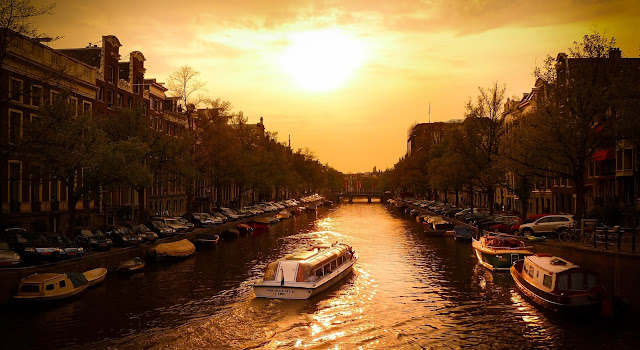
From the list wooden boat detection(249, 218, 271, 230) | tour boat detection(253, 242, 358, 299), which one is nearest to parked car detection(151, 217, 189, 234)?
wooden boat detection(249, 218, 271, 230)

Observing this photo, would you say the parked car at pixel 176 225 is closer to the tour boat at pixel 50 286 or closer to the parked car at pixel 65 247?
the parked car at pixel 65 247

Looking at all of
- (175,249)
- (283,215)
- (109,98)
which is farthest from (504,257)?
(283,215)

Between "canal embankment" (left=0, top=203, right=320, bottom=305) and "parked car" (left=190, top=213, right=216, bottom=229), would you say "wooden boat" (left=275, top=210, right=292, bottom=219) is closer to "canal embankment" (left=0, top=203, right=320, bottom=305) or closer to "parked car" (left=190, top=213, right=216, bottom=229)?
"parked car" (left=190, top=213, right=216, bottom=229)

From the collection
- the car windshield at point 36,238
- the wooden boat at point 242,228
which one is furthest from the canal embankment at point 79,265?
the wooden boat at point 242,228

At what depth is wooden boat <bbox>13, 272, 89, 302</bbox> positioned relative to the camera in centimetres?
2884

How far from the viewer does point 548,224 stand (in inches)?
1866

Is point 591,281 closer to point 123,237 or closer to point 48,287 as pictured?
point 48,287

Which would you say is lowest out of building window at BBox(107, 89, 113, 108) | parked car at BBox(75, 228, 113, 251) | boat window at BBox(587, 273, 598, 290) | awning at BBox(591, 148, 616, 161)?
boat window at BBox(587, 273, 598, 290)

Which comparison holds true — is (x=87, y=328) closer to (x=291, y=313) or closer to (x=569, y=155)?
(x=291, y=313)

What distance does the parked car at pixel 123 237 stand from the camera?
44.2m

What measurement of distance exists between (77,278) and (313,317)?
15.5m

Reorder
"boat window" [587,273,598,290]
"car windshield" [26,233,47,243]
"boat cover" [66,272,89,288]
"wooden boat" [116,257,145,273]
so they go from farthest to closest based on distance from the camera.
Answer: "wooden boat" [116,257,145,273] < "car windshield" [26,233,47,243] < "boat cover" [66,272,89,288] < "boat window" [587,273,598,290]

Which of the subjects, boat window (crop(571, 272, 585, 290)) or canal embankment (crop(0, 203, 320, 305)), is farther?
canal embankment (crop(0, 203, 320, 305))

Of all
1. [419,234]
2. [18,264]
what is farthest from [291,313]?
[419,234]
